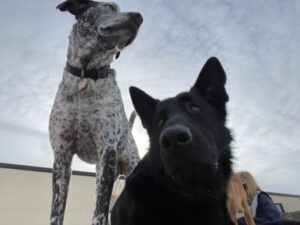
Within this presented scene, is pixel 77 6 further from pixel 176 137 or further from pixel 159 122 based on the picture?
pixel 176 137

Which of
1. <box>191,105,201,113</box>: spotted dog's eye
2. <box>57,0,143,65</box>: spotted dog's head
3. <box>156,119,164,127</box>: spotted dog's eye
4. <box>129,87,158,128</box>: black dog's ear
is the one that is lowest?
<box>156,119,164,127</box>: spotted dog's eye

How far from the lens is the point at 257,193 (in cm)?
476

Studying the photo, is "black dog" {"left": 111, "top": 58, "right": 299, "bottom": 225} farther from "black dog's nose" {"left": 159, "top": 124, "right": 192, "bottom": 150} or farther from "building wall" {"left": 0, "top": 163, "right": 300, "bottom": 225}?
"building wall" {"left": 0, "top": 163, "right": 300, "bottom": 225}

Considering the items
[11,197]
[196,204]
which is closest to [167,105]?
[196,204]

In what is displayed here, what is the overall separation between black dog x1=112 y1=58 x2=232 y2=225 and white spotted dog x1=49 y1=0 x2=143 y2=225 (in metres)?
0.63

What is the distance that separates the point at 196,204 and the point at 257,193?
2512mm

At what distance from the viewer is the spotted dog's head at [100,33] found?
3.69 metres

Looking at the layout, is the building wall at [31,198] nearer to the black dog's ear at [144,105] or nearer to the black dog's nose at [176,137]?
the black dog's ear at [144,105]

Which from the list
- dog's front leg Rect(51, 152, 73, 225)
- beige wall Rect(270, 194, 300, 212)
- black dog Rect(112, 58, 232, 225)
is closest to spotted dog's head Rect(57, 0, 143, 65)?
dog's front leg Rect(51, 152, 73, 225)

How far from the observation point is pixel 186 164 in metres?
2.23

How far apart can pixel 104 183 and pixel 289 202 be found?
76.3 ft

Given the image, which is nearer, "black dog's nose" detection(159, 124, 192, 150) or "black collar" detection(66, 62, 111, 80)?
"black dog's nose" detection(159, 124, 192, 150)

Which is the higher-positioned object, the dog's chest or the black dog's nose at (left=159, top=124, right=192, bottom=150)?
the dog's chest

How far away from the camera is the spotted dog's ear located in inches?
150
